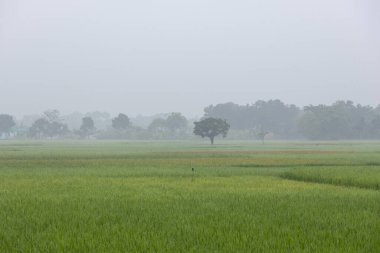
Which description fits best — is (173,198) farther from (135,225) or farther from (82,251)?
(82,251)

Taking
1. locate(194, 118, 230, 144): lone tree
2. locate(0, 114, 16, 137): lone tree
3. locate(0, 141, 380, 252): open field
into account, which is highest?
locate(0, 114, 16, 137): lone tree

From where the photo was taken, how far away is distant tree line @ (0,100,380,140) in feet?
469

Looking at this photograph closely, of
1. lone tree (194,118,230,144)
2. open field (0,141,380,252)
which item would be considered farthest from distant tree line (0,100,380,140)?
open field (0,141,380,252)

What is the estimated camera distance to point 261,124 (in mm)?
182250

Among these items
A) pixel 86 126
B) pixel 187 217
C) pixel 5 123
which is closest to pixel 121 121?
pixel 86 126

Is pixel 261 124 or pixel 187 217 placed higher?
pixel 261 124

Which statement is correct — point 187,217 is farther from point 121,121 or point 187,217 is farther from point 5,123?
point 5,123

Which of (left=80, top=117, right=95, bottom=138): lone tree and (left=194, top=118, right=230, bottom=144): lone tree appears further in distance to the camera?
(left=80, top=117, right=95, bottom=138): lone tree

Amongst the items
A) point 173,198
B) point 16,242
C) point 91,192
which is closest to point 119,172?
point 91,192

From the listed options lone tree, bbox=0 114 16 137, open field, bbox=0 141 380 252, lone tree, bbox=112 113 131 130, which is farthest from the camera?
lone tree, bbox=112 113 131 130

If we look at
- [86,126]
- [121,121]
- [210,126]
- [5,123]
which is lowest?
[210,126]

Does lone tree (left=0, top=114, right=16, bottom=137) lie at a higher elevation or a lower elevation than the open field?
higher

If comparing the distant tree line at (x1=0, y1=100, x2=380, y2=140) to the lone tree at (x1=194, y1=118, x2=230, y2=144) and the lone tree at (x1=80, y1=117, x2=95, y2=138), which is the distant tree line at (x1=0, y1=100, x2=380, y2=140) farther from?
the lone tree at (x1=194, y1=118, x2=230, y2=144)

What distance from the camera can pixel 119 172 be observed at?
30.2 m
